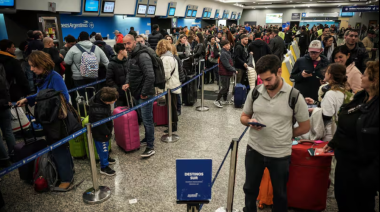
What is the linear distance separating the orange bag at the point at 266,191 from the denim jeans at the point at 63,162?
2553 mm

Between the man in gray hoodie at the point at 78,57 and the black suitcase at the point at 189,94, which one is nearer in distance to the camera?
the man in gray hoodie at the point at 78,57

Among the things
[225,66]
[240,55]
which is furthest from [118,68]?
[240,55]

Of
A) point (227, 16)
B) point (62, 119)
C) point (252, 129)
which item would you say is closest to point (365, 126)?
point (252, 129)

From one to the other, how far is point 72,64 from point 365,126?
542 centimetres

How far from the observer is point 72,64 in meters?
5.51

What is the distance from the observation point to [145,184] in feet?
11.6

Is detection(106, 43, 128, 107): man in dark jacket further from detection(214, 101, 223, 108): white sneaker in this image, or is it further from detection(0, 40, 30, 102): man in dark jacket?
detection(214, 101, 223, 108): white sneaker

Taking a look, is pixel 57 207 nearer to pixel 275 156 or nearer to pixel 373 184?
pixel 275 156

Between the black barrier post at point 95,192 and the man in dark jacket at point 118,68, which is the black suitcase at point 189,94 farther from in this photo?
the black barrier post at point 95,192

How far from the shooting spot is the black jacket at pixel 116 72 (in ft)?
16.2

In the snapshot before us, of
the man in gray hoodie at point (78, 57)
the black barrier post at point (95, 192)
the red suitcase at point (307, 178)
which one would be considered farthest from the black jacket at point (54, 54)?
the red suitcase at point (307, 178)

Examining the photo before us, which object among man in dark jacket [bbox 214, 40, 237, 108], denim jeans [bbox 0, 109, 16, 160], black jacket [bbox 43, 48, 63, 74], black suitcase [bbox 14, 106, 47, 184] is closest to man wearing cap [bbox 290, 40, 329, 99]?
man in dark jacket [bbox 214, 40, 237, 108]

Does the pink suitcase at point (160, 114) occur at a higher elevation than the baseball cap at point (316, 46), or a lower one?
lower

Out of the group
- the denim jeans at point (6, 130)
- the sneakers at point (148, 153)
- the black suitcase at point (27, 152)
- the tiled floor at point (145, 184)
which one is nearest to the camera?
the tiled floor at point (145, 184)
